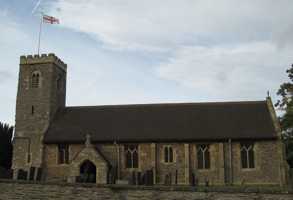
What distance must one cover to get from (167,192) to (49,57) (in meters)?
25.5

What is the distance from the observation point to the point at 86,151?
37125 mm

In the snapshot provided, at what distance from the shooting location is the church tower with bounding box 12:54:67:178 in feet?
131

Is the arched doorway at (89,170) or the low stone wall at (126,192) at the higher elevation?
the arched doorway at (89,170)

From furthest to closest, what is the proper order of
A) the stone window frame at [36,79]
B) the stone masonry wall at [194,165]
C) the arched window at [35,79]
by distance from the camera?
the arched window at [35,79]
the stone window frame at [36,79]
the stone masonry wall at [194,165]

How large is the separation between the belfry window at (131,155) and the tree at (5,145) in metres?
15.1

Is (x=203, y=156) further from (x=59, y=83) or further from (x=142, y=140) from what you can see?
(x=59, y=83)

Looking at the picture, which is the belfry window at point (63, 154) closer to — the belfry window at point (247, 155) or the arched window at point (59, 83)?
the arched window at point (59, 83)

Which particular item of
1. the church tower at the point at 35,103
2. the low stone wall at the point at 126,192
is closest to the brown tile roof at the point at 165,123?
the church tower at the point at 35,103

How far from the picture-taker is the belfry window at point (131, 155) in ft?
125

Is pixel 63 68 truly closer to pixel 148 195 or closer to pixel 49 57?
pixel 49 57

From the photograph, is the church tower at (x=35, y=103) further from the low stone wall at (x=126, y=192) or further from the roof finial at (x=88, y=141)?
the low stone wall at (x=126, y=192)

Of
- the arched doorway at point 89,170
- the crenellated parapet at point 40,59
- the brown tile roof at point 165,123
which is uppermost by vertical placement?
the crenellated parapet at point 40,59

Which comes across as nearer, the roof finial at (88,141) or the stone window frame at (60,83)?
the roof finial at (88,141)

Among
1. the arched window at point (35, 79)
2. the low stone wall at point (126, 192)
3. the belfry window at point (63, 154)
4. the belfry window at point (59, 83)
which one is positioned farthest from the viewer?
the belfry window at point (59, 83)
